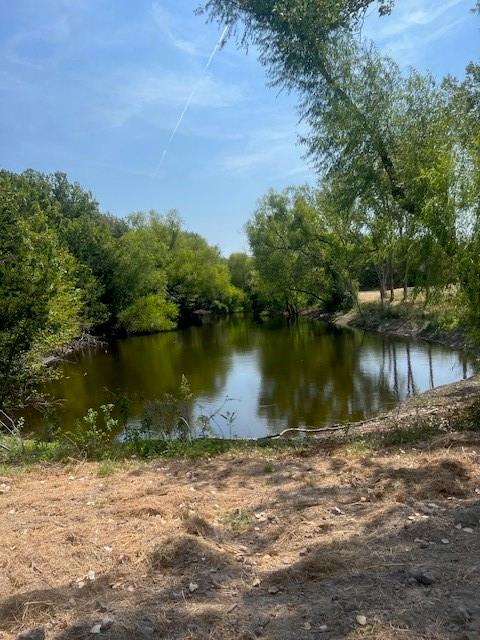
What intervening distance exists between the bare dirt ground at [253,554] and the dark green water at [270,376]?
536cm

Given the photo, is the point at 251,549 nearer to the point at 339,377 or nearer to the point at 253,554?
the point at 253,554

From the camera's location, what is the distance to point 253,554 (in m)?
3.57

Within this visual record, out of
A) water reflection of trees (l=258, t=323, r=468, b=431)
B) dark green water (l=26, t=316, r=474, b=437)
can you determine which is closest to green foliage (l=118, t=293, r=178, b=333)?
dark green water (l=26, t=316, r=474, b=437)

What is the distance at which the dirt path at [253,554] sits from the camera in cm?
269

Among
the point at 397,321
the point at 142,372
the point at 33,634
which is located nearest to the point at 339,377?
the point at 142,372

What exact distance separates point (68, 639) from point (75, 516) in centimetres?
191

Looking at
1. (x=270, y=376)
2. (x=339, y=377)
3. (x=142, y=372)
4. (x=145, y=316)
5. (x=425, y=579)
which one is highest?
(x=145, y=316)

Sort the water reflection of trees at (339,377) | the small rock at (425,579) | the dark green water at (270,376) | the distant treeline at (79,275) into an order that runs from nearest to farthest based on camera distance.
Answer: the small rock at (425,579) < the distant treeline at (79,275) < the water reflection of trees at (339,377) < the dark green water at (270,376)

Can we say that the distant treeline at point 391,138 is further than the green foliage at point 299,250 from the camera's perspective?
No

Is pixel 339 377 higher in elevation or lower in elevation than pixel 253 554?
lower

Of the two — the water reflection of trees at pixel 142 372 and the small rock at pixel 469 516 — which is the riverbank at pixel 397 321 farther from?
the small rock at pixel 469 516

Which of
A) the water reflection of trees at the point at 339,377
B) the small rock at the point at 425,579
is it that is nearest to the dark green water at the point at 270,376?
the water reflection of trees at the point at 339,377

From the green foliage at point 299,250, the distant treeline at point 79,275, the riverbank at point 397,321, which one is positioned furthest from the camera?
the green foliage at point 299,250

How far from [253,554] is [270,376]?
1638cm
